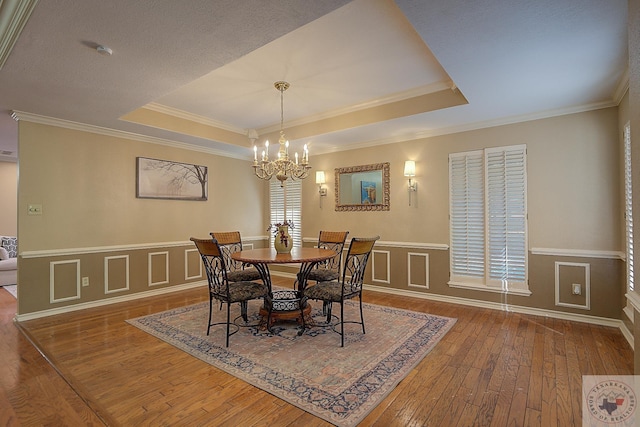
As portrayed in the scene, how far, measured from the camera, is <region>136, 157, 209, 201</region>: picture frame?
4.75m

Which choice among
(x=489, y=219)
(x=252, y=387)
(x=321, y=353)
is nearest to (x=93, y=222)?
(x=252, y=387)

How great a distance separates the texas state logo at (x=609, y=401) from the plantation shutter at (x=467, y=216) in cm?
196

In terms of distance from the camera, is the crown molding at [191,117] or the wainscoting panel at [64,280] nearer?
the wainscoting panel at [64,280]

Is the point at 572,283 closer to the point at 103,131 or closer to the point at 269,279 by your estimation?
the point at 269,279

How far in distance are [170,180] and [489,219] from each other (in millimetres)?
4850

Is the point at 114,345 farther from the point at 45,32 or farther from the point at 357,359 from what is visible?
the point at 45,32

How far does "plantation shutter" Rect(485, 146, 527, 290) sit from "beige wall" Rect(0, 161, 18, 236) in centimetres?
932

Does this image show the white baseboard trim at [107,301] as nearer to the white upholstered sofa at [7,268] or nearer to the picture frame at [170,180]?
the picture frame at [170,180]

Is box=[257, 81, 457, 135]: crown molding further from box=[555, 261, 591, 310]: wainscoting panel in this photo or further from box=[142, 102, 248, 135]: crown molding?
box=[555, 261, 591, 310]: wainscoting panel

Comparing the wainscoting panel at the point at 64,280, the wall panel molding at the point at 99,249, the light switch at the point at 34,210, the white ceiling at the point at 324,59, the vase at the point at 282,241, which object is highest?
the white ceiling at the point at 324,59

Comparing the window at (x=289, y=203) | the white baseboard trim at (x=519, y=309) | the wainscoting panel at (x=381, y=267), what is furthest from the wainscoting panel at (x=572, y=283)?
the window at (x=289, y=203)

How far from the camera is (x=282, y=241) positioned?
3.62 m

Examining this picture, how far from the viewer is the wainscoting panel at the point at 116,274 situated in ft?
14.3

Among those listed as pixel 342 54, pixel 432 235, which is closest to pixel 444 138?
pixel 432 235
